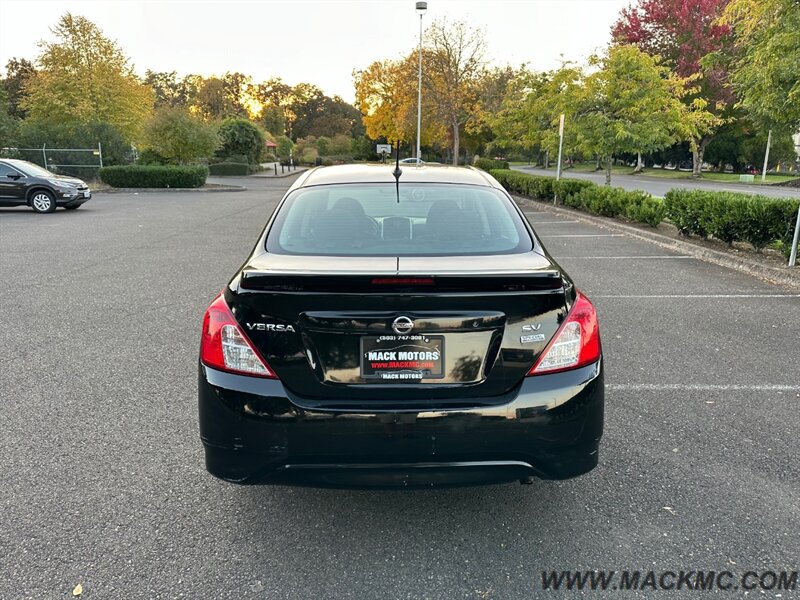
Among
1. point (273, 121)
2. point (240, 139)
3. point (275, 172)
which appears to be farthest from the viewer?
point (273, 121)

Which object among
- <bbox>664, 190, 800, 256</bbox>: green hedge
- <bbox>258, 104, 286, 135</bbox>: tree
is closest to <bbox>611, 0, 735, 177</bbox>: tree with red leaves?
<bbox>664, 190, 800, 256</bbox>: green hedge

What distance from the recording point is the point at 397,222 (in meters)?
3.28

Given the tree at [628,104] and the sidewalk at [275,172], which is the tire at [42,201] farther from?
the sidewalk at [275,172]

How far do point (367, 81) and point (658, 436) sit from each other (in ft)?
171

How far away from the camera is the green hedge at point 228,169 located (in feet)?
143

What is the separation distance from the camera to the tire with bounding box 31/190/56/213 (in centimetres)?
1758

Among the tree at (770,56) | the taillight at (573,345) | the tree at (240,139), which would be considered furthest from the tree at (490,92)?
the taillight at (573,345)

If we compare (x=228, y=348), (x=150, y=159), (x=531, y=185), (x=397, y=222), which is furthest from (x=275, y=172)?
(x=228, y=348)

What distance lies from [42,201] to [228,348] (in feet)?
59.9

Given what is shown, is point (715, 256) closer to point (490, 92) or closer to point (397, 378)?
point (397, 378)

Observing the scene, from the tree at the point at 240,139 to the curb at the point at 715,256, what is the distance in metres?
37.8

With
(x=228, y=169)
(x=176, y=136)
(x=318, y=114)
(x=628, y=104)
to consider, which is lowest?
(x=228, y=169)

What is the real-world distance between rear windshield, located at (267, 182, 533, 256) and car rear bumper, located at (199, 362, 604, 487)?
77 cm

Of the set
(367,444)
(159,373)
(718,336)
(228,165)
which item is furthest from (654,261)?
(228,165)
